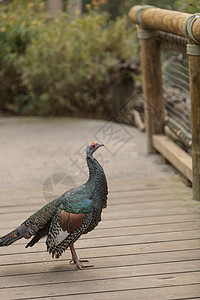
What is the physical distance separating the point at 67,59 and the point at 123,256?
212 inches

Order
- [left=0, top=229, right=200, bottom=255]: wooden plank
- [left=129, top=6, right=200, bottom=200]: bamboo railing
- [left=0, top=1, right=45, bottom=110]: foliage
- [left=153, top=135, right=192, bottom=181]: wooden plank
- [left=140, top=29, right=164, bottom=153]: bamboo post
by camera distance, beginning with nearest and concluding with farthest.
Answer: [left=0, top=229, right=200, bottom=255]: wooden plank, [left=129, top=6, right=200, bottom=200]: bamboo railing, [left=153, top=135, right=192, bottom=181]: wooden plank, [left=140, top=29, right=164, bottom=153]: bamboo post, [left=0, top=1, right=45, bottom=110]: foliage

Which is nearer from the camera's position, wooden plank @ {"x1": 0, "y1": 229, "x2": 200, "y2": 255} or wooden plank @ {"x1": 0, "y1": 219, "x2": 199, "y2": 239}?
wooden plank @ {"x1": 0, "y1": 229, "x2": 200, "y2": 255}

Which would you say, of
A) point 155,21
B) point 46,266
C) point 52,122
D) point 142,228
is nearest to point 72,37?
point 52,122

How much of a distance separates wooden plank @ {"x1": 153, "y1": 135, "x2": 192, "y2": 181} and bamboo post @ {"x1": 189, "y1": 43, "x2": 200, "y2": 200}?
0.25 metres

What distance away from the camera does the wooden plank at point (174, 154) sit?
4750 millimetres

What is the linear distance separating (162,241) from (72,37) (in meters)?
5.43

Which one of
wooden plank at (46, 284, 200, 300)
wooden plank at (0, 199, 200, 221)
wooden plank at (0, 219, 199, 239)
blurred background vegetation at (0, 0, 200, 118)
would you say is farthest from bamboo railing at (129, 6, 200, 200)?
blurred background vegetation at (0, 0, 200, 118)

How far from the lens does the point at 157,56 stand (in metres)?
5.71

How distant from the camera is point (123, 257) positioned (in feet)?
10.9

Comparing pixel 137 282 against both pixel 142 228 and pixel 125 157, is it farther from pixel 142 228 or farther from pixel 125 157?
pixel 125 157

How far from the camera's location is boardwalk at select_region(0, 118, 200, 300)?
2904 mm

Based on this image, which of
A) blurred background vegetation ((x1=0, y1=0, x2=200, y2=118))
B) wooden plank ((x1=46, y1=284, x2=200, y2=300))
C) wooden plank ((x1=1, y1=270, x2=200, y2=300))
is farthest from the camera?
blurred background vegetation ((x1=0, y1=0, x2=200, y2=118))

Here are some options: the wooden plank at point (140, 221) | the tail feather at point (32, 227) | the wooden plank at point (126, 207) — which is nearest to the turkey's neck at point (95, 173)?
the tail feather at point (32, 227)

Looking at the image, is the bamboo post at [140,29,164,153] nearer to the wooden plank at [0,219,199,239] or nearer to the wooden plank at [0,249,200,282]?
the wooden plank at [0,219,199,239]
